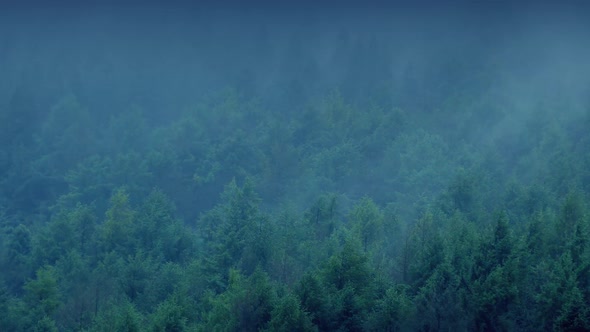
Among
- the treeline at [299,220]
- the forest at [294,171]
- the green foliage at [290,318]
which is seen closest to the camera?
the green foliage at [290,318]

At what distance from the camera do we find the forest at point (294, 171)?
3406cm

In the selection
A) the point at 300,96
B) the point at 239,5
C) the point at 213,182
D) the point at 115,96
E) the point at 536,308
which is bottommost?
the point at 536,308

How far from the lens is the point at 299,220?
A: 53719mm

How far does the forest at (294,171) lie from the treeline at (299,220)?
20cm

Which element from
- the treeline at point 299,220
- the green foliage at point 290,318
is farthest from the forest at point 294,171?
the treeline at point 299,220

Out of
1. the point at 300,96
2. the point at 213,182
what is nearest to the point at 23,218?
the point at 213,182

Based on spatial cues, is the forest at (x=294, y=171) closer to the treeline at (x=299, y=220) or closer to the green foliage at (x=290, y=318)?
the green foliage at (x=290, y=318)

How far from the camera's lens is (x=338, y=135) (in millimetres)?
83125

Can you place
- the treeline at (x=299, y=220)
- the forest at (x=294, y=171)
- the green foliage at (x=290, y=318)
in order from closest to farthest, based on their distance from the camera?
the green foliage at (x=290, y=318) → the treeline at (x=299, y=220) → the forest at (x=294, y=171)

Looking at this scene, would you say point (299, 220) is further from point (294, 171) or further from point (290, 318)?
point (294, 171)

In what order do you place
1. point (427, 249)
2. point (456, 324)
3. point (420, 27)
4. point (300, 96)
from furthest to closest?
1. point (420, 27)
2. point (300, 96)
3. point (427, 249)
4. point (456, 324)

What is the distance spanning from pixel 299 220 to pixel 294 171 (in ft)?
84.9

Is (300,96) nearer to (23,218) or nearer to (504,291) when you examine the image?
(23,218)

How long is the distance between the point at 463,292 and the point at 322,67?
85.2m
